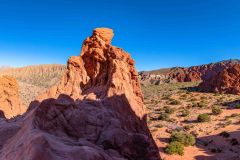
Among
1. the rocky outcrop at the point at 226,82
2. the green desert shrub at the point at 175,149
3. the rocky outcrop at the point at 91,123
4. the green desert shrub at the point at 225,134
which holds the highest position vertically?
the rocky outcrop at the point at 226,82

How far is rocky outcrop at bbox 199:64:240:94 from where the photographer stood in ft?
244

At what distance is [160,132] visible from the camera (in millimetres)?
37656

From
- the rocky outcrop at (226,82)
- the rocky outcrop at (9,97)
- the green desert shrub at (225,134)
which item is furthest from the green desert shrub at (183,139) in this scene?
the rocky outcrop at (226,82)

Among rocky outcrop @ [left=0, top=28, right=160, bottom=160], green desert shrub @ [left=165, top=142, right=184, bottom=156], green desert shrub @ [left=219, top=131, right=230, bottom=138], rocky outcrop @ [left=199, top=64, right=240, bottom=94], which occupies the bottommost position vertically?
green desert shrub @ [left=165, top=142, right=184, bottom=156]

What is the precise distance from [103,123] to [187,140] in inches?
792

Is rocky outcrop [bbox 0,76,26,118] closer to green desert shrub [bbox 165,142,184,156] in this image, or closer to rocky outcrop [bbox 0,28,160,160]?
rocky outcrop [bbox 0,28,160,160]

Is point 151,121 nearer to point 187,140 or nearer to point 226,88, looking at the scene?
point 187,140

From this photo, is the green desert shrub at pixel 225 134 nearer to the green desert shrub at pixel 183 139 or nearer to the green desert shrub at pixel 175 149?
the green desert shrub at pixel 183 139

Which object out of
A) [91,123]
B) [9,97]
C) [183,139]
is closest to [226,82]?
[183,139]

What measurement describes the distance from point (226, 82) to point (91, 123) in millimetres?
66920

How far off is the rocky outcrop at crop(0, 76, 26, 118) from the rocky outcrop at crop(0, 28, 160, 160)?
1214 cm

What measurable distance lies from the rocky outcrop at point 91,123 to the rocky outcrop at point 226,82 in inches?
2221

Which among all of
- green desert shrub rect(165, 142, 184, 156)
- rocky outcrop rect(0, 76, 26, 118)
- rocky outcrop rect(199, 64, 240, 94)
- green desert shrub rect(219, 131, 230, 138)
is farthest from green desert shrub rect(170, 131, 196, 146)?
rocky outcrop rect(199, 64, 240, 94)

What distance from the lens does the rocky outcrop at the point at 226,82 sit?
74.4m
